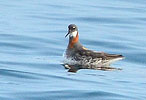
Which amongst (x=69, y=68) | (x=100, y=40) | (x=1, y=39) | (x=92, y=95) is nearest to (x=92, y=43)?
(x=100, y=40)

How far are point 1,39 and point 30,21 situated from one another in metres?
4.54

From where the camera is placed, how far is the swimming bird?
1984 centimetres

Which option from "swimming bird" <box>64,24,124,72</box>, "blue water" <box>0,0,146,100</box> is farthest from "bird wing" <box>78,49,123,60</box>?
"blue water" <box>0,0,146,100</box>

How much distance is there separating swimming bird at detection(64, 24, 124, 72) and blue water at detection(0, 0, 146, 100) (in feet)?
0.88

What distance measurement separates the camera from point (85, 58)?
67.2ft

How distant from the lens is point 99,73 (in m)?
18.6

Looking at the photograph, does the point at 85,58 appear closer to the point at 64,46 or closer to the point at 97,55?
A: the point at 97,55

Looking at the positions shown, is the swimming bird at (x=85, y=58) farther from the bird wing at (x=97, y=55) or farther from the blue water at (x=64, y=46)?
the blue water at (x=64, y=46)

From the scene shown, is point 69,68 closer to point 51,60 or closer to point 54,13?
point 51,60

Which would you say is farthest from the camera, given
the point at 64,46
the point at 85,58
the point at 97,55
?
the point at 64,46

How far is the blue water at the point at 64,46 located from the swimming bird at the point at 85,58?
10.6 inches

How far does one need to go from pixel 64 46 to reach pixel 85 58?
2672 millimetres

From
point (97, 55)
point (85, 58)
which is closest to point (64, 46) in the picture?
point (85, 58)

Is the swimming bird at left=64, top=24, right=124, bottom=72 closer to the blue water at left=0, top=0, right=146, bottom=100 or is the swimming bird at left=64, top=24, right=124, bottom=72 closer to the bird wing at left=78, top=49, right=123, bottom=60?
the bird wing at left=78, top=49, right=123, bottom=60
